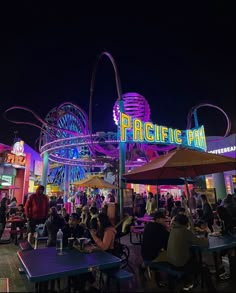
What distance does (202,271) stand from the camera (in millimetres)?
4031

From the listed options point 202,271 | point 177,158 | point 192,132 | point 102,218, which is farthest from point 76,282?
point 192,132

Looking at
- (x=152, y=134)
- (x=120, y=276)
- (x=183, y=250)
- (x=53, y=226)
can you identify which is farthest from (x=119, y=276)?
(x=152, y=134)

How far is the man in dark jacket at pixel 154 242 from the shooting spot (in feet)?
13.9

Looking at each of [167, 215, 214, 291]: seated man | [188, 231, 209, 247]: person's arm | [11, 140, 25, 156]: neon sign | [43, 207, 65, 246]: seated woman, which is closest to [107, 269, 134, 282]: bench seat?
[167, 215, 214, 291]: seated man

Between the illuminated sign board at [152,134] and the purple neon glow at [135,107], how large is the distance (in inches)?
77.5

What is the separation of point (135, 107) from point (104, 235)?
535 inches

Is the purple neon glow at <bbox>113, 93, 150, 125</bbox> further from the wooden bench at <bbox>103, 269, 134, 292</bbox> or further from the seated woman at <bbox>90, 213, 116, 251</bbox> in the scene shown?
the wooden bench at <bbox>103, 269, 134, 292</bbox>

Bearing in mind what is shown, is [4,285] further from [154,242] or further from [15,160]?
[15,160]

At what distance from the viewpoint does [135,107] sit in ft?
55.9

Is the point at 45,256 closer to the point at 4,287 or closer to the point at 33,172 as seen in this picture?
the point at 4,287

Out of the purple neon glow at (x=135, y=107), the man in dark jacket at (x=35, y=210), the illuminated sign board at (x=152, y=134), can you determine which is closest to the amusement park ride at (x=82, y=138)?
the purple neon glow at (x=135, y=107)

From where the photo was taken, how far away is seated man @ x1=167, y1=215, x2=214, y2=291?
388cm

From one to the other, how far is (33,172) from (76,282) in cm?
2661

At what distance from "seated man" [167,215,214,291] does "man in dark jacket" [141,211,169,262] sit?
22cm
